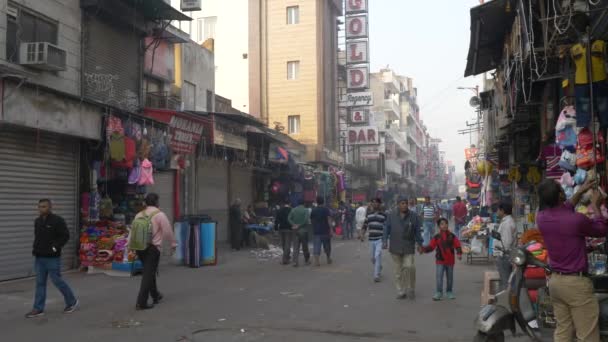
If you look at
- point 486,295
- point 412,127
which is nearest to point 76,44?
point 486,295

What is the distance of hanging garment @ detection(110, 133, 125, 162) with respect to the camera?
45.2 ft

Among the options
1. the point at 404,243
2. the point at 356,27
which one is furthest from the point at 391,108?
the point at 404,243

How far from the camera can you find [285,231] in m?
16.4

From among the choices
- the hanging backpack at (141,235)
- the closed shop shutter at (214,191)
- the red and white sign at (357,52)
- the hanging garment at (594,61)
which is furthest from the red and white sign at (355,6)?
the hanging garment at (594,61)

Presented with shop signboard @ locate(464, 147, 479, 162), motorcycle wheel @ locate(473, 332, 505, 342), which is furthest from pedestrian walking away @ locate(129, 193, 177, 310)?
shop signboard @ locate(464, 147, 479, 162)

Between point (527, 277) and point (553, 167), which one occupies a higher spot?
point (553, 167)

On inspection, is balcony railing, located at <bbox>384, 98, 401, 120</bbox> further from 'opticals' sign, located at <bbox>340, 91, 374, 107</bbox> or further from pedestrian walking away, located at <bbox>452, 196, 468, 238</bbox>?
pedestrian walking away, located at <bbox>452, 196, 468, 238</bbox>

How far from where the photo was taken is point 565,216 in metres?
4.85

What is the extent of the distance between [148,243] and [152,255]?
0.64 ft

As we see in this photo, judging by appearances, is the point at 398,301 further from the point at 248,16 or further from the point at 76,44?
the point at 248,16

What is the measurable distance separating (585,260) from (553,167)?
6307 mm

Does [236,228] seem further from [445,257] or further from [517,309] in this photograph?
[517,309]

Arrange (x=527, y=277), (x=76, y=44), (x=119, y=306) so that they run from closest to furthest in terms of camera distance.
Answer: (x=527, y=277), (x=119, y=306), (x=76, y=44)

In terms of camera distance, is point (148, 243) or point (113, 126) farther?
point (113, 126)
